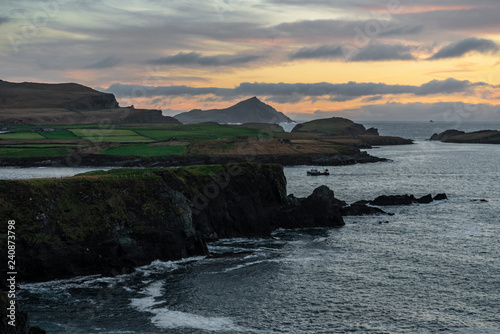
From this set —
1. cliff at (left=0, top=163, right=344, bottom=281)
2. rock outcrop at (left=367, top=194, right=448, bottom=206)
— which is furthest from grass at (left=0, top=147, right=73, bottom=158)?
rock outcrop at (left=367, top=194, right=448, bottom=206)

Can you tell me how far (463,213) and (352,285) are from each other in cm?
5071

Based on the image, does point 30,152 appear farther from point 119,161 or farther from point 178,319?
point 178,319

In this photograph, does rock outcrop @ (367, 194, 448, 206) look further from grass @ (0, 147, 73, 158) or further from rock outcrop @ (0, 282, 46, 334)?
grass @ (0, 147, 73, 158)

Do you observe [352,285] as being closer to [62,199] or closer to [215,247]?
[215,247]

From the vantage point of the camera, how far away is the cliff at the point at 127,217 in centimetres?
5572

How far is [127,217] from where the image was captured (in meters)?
62.6

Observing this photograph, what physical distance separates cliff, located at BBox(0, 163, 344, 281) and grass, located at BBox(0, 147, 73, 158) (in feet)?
418

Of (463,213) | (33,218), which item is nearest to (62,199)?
(33,218)

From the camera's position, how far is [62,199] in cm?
6084

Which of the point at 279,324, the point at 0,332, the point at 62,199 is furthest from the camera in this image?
the point at 62,199

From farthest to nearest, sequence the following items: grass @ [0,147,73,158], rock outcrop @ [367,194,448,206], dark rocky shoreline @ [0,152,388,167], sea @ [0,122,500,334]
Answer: grass @ [0,147,73,158]
dark rocky shoreline @ [0,152,388,167]
rock outcrop @ [367,194,448,206]
sea @ [0,122,500,334]

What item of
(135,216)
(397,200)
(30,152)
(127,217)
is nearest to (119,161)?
(30,152)

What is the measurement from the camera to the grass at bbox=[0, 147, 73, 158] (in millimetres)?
187625

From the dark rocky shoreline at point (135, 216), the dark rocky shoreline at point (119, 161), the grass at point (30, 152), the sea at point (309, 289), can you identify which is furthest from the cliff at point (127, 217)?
the grass at point (30, 152)
